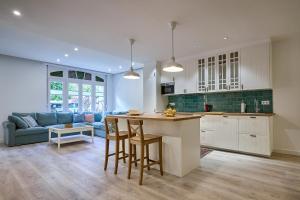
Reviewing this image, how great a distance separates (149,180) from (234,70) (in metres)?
3.39

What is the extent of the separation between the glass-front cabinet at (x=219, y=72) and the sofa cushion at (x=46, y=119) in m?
5.24

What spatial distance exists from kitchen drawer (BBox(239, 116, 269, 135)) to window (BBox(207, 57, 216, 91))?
119cm

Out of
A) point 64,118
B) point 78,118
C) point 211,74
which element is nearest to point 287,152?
point 211,74

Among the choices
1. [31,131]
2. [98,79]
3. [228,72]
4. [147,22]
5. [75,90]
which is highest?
[147,22]

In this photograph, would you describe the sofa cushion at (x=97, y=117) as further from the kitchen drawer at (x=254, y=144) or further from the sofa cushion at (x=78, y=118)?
the kitchen drawer at (x=254, y=144)

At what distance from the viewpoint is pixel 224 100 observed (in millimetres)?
4875

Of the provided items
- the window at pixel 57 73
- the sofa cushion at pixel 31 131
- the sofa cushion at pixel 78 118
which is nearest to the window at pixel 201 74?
the sofa cushion at pixel 78 118

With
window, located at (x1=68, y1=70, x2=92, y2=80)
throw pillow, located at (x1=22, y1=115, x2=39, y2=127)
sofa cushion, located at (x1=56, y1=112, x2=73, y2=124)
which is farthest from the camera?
window, located at (x1=68, y1=70, x2=92, y2=80)

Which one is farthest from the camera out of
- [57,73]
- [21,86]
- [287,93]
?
[57,73]

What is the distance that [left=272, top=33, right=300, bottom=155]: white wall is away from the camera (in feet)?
12.7

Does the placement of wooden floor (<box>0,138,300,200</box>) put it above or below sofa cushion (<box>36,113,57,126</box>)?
below

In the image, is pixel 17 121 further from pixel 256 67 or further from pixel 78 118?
pixel 256 67

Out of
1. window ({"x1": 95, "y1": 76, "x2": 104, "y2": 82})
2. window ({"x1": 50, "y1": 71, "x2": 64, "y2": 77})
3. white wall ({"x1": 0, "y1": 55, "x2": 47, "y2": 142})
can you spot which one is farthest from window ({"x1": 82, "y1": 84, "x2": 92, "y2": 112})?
white wall ({"x1": 0, "y1": 55, "x2": 47, "y2": 142})

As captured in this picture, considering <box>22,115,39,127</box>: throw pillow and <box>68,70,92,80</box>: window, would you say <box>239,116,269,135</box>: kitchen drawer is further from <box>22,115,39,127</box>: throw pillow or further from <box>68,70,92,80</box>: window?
<box>68,70,92,80</box>: window
